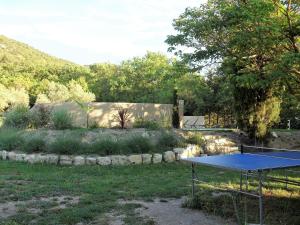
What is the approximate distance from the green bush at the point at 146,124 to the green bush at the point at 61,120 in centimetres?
250

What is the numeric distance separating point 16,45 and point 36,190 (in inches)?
2384

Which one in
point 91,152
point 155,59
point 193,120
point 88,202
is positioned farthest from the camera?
point 155,59

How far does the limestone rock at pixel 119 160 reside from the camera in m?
11.9

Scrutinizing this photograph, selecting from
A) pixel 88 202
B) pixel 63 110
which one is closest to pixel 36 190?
pixel 88 202

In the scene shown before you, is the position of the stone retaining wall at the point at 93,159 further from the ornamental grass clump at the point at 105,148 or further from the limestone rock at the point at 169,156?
the ornamental grass clump at the point at 105,148

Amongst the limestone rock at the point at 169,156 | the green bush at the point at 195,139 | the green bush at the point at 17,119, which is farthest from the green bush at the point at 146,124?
the green bush at the point at 17,119

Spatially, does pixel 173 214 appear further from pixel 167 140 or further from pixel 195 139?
pixel 195 139

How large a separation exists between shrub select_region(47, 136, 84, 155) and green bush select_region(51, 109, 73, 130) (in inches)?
88.3

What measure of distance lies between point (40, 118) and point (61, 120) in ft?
5.38

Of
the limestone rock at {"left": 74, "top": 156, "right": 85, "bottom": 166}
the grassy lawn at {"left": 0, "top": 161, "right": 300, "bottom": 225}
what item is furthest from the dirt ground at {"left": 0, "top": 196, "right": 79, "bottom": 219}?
the limestone rock at {"left": 74, "top": 156, "right": 85, "bottom": 166}

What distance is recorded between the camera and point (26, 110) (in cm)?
1656

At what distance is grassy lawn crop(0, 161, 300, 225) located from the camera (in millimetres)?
6320

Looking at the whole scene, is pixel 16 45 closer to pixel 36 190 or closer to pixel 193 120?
pixel 193 120

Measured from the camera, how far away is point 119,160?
39.2 ft
